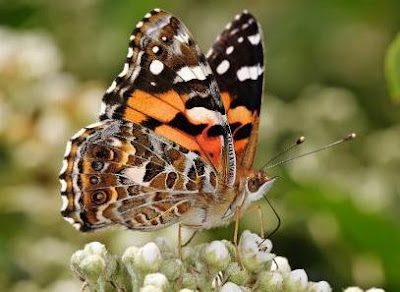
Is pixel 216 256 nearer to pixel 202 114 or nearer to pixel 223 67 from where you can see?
pixel 202 114

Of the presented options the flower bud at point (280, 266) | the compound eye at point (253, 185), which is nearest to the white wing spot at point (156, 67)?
the compound eye at point (253, 185)

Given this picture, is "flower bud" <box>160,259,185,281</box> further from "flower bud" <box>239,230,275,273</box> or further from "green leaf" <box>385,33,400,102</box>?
"green leaf" <box>385,33,400,102</box>

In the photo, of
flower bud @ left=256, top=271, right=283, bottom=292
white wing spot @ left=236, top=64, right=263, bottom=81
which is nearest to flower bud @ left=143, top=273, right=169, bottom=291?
flower bud @ left=256, top=271, right=283, bottom=292

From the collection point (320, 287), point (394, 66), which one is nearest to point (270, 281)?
point (320, 287)

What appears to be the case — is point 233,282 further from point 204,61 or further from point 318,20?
point 318,20

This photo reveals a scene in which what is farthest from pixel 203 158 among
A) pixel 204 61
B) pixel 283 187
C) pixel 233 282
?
pixel 283 187

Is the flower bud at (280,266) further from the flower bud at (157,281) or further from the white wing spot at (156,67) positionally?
the white wing spot at (156,67)
